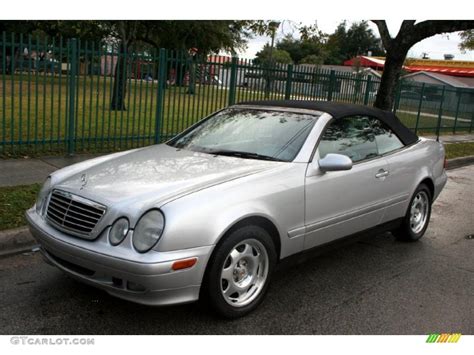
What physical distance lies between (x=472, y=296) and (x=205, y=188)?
247cm

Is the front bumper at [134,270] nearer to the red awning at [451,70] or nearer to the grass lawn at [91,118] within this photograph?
the grass lawn at [91,118]

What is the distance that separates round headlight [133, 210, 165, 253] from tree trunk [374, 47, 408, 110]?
8.00 meters

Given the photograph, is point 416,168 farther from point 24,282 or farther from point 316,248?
point 24,282

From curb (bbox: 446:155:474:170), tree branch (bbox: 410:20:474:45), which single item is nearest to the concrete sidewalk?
tree branch (bbox: 410:20:474:45)

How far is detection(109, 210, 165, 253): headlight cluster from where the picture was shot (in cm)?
301

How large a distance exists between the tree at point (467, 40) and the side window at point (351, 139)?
23.7 meters

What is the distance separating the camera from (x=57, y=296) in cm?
371

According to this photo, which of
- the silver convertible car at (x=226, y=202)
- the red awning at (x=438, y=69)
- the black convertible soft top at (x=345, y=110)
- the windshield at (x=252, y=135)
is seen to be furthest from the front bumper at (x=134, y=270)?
the red awning at (x=438, y=69)

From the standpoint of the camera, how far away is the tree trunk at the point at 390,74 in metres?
9.73

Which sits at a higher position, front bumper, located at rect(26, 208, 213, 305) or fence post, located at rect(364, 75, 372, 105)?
fence post, located at rect(364, 75, 372, 105)

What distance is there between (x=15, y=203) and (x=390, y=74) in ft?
24.5

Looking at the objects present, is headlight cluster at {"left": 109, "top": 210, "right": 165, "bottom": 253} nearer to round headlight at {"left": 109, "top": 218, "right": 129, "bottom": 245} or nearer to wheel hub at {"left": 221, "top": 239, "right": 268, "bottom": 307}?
round headlight at {"left": 109, "top": 218, "right": 129, "bottom": 245}

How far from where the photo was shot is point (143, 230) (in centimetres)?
304
